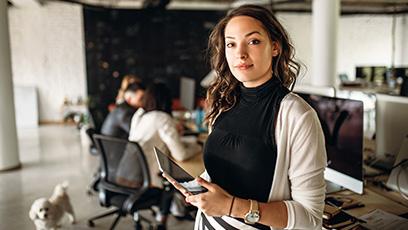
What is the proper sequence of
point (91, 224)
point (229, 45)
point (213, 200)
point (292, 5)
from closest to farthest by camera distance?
point (213, 200)
point (229, 45)
point (91, 224)
point (292, 5)

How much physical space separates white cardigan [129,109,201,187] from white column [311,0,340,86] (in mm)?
2684

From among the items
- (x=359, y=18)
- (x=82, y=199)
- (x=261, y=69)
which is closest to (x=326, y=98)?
(x=261, y=69)

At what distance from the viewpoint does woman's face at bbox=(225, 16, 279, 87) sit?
3.46 feet

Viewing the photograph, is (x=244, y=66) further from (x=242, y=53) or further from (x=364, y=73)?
(x=364, y=73)

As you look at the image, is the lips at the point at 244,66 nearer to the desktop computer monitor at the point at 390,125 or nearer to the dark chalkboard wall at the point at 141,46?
the desktop computer monitor at the point at 390,125

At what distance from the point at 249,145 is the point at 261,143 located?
4 cm

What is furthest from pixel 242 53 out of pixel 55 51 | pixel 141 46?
pixel 55 51

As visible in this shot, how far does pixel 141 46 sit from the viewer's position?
340 inches

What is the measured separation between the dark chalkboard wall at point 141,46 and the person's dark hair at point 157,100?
18.3 feet

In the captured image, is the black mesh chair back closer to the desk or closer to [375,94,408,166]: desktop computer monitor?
the desk

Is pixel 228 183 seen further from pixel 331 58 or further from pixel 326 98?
pixel 331 58

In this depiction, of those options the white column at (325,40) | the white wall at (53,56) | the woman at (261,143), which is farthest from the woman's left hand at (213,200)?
the white wall at (53,56)

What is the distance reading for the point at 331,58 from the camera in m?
4.75

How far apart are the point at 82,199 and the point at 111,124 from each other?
1057 millimetres
